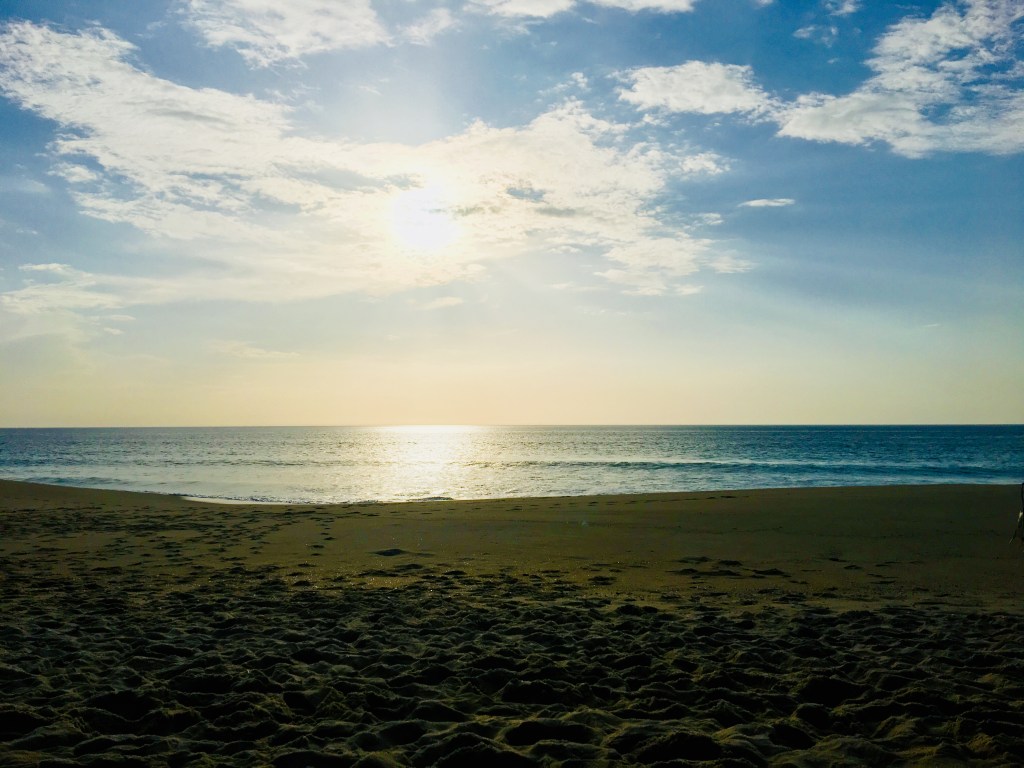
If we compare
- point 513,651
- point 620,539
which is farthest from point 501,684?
point 620,539

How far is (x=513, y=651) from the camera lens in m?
6.11

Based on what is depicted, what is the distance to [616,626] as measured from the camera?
23.2ft

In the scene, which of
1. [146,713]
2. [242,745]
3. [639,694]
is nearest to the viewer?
[242,745]

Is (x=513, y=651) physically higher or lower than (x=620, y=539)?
higher

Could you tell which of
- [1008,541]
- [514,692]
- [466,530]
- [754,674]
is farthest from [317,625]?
[1008,541]

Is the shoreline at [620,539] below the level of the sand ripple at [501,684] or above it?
below

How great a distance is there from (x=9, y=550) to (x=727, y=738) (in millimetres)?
13218

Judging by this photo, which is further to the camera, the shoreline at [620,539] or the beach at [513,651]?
the shoreline at [620,539]

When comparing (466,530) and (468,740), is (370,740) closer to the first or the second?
(468,740)

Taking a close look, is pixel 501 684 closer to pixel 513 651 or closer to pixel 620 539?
pixel 513 651

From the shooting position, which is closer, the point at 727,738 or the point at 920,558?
→ the point at 727,738

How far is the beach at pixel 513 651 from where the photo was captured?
4258mm

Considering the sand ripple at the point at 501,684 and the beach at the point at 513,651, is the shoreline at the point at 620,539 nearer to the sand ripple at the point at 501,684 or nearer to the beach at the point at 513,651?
the beach at the point at 513,651

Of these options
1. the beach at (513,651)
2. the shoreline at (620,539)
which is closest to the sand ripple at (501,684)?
the beach at (513,651)
